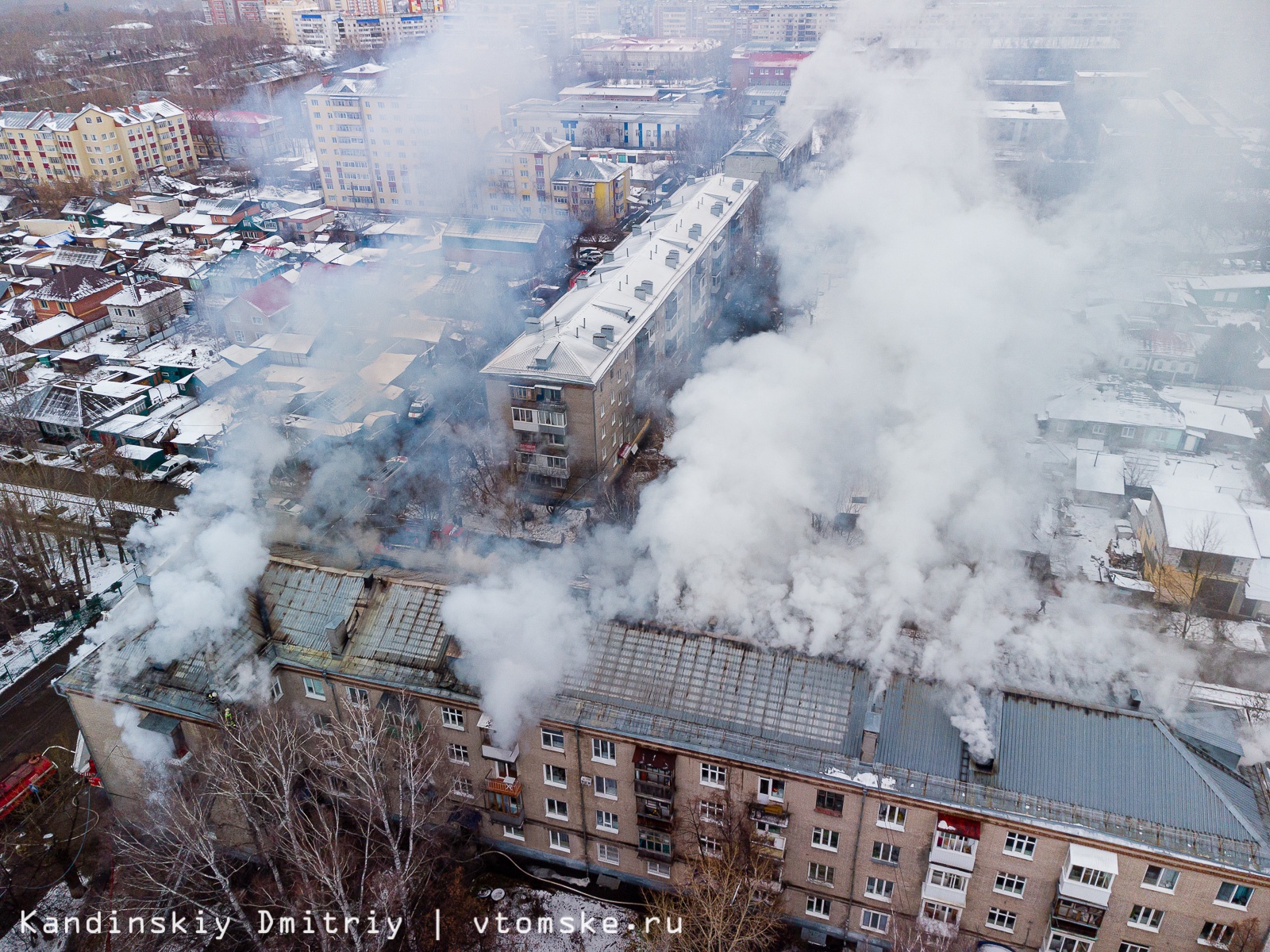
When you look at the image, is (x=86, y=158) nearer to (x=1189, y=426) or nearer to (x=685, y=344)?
(x=685, y=344)

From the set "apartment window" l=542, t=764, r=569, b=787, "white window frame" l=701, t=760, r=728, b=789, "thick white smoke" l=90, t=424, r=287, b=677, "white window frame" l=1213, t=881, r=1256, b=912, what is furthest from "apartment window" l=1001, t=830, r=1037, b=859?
"thick white smoke" l=90, t=424, r=287, b=677

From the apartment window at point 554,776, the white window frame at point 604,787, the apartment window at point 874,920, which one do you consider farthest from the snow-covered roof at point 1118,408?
the apartment window at point 554,776

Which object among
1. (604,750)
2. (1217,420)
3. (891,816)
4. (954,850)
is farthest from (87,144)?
(954,850)

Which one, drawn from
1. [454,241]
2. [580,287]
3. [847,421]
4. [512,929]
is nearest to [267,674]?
[512,929]

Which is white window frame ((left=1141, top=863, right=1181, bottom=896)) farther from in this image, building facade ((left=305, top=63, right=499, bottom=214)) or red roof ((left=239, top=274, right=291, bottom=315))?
building facade ((left=305, top=63, right=499, bottom=214))

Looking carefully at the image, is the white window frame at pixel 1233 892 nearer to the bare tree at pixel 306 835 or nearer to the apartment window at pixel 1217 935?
the apartment window at pixel 1217 935

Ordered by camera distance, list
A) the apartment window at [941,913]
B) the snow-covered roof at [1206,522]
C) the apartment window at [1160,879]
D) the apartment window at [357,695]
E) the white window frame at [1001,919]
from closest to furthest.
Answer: the apartment window at [1160,879] < the white window frame at [1001,919] < the apartment window at [941,913] < the apartment window at [357,695] < the snow-covered roof at [1206,522]
